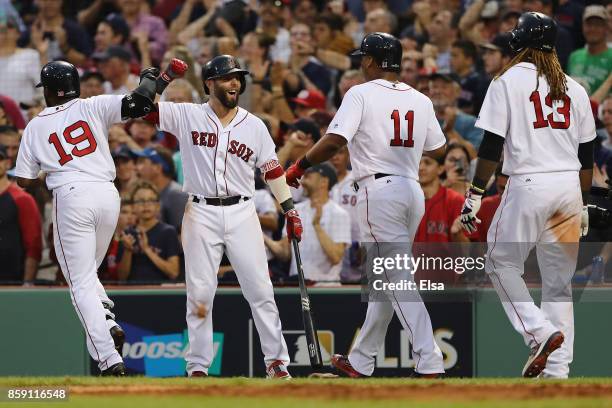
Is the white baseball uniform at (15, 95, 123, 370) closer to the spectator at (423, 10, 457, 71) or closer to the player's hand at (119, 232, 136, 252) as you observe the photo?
the player's hand at (119, 232, 136, 252)

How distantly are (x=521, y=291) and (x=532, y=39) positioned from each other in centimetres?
160

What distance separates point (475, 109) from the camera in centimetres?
1260

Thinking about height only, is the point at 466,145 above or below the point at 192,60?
below

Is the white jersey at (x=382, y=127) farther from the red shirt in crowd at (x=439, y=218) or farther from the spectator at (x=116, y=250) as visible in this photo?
the spectator at (x=116, y=250)

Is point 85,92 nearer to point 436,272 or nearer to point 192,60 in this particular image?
point 192,60

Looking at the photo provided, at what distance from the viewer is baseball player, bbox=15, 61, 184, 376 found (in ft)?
27.8

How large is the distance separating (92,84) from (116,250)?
9.21 feet

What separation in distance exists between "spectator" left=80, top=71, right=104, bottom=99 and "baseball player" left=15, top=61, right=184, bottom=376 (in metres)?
4.32

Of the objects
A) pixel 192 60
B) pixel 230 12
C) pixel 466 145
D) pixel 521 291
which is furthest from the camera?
pixel 230 12

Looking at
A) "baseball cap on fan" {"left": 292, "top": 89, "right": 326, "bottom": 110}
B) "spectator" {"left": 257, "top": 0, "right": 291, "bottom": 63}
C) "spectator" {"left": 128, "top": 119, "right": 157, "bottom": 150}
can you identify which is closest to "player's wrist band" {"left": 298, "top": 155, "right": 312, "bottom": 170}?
"baseball cap on fan" {"left": 292, "top": 89, "right": 326, "bottom": 110}

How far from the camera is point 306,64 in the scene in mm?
13617

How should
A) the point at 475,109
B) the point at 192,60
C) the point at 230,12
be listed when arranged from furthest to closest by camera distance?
1. the point at 230,12
2. the point at 192,60
3. the point at 475,109

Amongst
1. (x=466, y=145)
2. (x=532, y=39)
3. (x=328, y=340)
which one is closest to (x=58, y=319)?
(x=328, y=340)

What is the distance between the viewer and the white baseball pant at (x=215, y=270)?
865 centimetres
